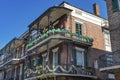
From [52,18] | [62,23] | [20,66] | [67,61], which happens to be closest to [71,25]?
[62,23]

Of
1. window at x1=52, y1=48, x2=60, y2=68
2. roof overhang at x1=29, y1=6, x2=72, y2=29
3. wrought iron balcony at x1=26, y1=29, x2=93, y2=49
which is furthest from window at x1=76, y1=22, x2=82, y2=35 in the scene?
window at x1=52, y1=48, x2=60, y2=68

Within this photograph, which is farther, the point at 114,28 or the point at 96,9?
the point at 96,9

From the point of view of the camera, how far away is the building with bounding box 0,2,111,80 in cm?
1912

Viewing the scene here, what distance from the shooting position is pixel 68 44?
19.6 m

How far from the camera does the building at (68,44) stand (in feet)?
62.7

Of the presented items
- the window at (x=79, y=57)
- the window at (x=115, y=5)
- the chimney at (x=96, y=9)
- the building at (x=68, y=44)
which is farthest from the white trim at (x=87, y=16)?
the window at (x=115, y=5)

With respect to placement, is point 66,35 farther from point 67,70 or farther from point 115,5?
point 115,5

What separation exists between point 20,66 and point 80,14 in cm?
1272

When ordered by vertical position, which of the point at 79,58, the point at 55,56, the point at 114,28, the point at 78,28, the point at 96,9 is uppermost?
the point at 96,9

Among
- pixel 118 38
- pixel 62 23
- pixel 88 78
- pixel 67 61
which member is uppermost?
pixel 62 23

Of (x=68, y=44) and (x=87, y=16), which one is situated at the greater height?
(x=87, y=16)

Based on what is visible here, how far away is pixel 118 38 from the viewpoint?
587 inches

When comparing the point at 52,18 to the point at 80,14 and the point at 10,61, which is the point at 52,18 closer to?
the point at 80,14

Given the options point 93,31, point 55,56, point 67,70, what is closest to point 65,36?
point 55,56
